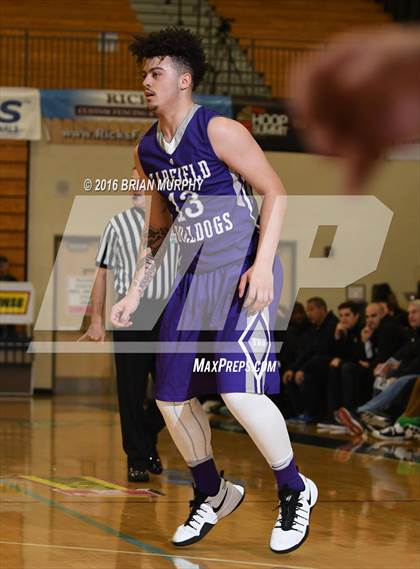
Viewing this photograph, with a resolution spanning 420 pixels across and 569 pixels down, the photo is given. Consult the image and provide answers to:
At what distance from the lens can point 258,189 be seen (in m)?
3.61

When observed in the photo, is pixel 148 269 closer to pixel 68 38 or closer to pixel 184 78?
pixel 184 78

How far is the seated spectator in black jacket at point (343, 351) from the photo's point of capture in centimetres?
991

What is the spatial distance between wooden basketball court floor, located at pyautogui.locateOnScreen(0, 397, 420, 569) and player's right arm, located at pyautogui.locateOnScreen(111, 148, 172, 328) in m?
0.87

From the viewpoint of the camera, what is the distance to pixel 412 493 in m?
5.42

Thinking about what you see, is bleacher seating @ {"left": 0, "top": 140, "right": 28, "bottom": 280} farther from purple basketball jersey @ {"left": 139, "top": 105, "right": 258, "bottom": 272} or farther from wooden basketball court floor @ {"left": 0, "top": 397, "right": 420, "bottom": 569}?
purple basketball jersey @ {"left": 139, "top": 105, "right": 258, "bottom": 272}

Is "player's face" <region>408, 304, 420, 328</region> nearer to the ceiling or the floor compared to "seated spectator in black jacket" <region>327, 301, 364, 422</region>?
nearer to the ceiling

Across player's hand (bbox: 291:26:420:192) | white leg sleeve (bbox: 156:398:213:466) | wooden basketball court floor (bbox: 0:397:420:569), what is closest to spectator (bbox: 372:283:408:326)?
wooden basketball court floor (bbox: 0:397:420:569)

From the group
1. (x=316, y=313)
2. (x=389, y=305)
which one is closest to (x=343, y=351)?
(x=316, y=313)

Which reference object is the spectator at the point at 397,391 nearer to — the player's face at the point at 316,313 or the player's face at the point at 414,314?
the player's face at the point at 414,314

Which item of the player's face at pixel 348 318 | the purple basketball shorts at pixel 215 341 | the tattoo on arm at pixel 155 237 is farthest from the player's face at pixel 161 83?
the player's face at pixel 348 318

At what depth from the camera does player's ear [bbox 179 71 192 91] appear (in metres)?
3.71

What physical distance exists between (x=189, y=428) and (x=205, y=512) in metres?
0.34

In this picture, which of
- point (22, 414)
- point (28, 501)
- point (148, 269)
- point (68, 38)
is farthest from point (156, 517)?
point (68, 38)

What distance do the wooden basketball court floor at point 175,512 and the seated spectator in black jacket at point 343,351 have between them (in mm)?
1866
